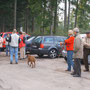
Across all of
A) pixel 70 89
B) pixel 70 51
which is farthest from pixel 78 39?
pixel 70 89

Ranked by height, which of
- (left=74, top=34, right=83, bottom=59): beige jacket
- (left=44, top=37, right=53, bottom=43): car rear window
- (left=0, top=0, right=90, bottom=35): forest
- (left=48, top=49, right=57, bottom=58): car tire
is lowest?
(left=48, top=49, right=57, bottom=58): car tire

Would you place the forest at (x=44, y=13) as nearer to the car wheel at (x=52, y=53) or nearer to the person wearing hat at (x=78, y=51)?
the car wheel at (x=52, y=53)

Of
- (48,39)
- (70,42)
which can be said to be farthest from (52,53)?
(70,42)

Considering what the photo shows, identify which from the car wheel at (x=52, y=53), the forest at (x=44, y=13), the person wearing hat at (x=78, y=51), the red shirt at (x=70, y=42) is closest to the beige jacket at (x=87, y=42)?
the red shirt at (x=70, y=42)

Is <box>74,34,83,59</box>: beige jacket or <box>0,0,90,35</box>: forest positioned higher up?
<box>0,0,90,35</box>: forest

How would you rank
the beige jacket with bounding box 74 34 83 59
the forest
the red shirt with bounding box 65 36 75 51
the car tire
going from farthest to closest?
the forest, the car tire, the red shirt with bounding box 65 36 75 51, the beige jacket with bounding box 74 34 83 59

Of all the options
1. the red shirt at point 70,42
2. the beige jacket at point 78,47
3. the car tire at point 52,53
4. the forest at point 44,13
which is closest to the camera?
the beige jacket at point 78,47

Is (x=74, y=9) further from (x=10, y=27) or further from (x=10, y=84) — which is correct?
(x=10, y=84)

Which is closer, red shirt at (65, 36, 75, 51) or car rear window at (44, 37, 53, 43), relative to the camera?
red shirt at (65, 36, 75, 51)

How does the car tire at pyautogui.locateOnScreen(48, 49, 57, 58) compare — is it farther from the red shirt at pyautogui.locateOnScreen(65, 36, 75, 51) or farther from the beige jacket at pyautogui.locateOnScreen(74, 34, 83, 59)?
the beige jacket at pyautogui.locateOnScreen(74, 34, 83, 59)

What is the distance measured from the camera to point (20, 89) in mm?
7660

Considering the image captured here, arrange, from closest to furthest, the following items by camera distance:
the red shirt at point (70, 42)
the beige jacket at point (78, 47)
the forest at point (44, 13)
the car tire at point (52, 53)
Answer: the beige jacket at point (78, 47) → the red shirt at point (70, 42) → the car tire at point (52, 53) → the forest at point (44, 13)

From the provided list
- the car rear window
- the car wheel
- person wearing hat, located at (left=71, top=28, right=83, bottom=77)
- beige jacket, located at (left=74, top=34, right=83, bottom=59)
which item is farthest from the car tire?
beige jacket, located at (left=74, top=34, right=83, bottom=59)

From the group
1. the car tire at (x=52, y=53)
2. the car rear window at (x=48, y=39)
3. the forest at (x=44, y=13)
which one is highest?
the forest at (x=44, y=13)
